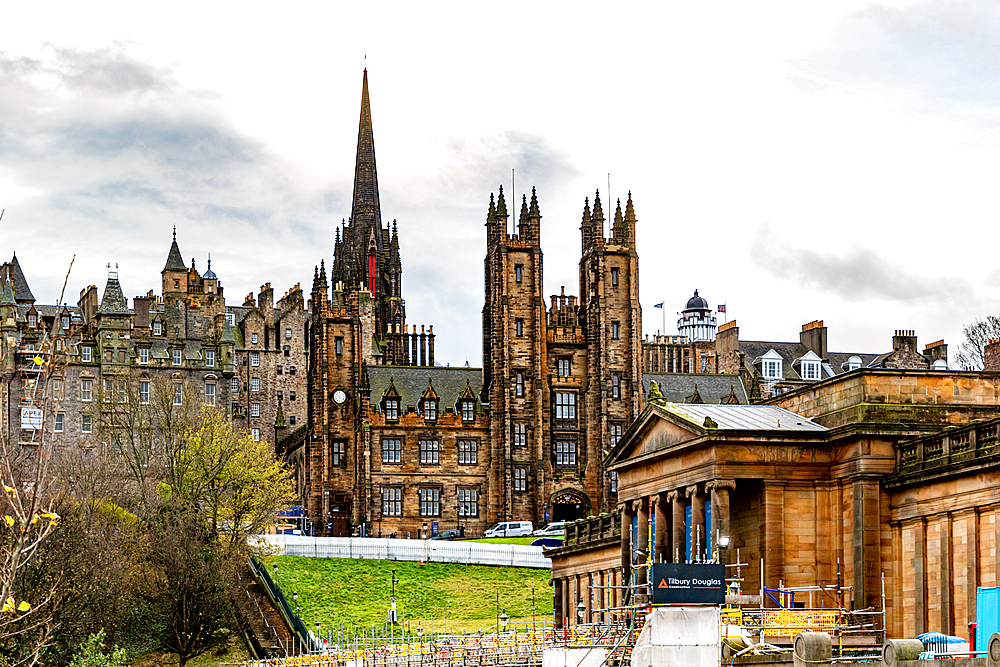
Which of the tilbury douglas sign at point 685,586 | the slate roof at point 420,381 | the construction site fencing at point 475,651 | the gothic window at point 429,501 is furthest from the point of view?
the slate roof at point 420,381

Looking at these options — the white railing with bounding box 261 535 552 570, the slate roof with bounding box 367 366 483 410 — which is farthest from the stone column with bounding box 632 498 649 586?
the slate roof with bounding box 367 366 483 410

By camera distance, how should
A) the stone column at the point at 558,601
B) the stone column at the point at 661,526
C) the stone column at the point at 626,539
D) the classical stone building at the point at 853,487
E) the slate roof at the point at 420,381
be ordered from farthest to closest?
the slate roof at the point at 420,381
the stone column at the point at 558,601
the stone column at the point at 626,539
the stone column at the point at 661,526
the classical stone building at the point at 853,487

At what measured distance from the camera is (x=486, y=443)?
422ft

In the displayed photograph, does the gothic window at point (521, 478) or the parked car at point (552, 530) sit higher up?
the gothic window at point (521, 478)

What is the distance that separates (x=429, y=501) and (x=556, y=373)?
15.3 m

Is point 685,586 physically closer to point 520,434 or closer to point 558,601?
point 558,601

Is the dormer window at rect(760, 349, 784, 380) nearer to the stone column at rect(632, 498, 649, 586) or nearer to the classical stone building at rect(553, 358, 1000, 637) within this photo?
the stone column at rect(632, 498, 649, 586)

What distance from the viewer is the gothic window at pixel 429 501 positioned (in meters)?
127

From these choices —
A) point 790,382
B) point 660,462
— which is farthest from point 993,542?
point 790,382

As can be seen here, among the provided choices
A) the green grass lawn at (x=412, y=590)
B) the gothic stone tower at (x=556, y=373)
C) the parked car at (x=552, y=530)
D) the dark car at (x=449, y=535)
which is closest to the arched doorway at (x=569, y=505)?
the gothic stone tower at (x=556, y=373)

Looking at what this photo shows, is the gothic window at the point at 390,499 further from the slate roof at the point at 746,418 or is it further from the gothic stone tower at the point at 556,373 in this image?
the slate roof at the point at 746,418

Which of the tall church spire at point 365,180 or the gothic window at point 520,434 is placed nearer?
the gothic window at point 520,434

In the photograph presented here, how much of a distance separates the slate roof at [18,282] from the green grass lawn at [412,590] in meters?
89.5

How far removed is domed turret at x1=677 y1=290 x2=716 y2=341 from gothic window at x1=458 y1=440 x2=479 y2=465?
62567 mm
